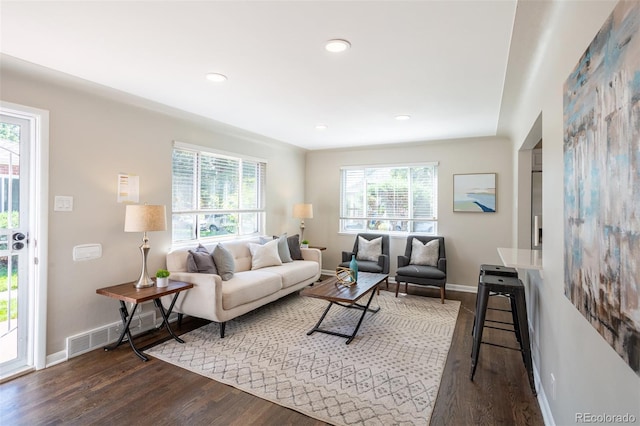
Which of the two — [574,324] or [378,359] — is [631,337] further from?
[378,359]

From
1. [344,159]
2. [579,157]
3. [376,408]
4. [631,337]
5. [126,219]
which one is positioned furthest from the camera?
[344,159]

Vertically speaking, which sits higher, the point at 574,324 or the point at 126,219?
the point at 126,219

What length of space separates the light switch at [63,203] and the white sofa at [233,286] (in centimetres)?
107

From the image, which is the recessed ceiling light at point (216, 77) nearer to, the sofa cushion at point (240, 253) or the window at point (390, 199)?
the sofa cushion at point (240, 253)

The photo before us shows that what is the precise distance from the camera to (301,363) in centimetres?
277

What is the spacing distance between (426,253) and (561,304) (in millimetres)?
3252

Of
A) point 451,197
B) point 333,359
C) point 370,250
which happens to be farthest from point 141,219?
point 451,197

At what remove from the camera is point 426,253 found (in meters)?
4.98

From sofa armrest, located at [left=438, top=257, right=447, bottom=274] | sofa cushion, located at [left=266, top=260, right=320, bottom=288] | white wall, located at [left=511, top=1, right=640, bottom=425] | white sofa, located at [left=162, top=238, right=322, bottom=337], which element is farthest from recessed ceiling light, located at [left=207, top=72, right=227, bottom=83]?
sofa armrest, located at [left=438, top=257, right=447, bottom=274]

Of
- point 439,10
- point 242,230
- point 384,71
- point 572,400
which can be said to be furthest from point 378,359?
point 242,230

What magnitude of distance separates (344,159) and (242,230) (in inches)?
93.2

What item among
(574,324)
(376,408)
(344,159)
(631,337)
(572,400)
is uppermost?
(344,159)

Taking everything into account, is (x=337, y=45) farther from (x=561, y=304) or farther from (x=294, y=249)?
(x=294, y=249)

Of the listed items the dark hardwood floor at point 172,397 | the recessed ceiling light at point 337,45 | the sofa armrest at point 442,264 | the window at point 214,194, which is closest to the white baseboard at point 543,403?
the dark hardwood floor at point 172,397
